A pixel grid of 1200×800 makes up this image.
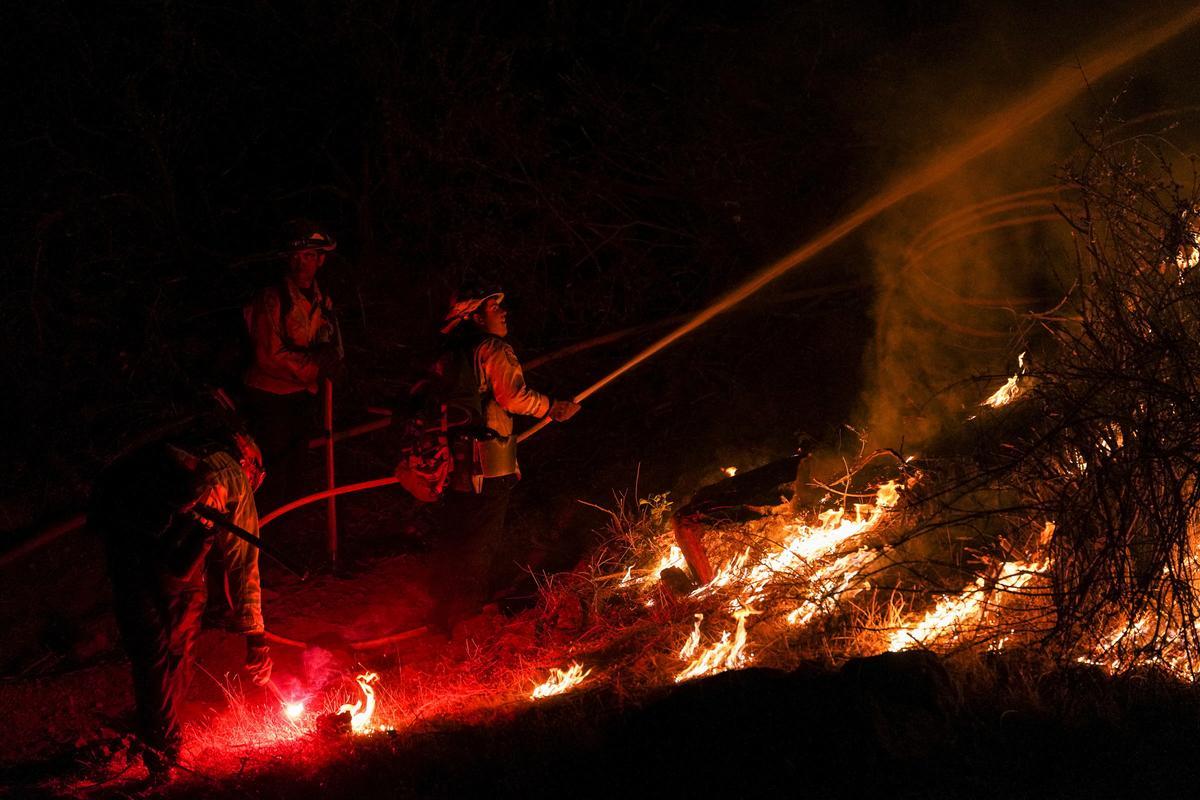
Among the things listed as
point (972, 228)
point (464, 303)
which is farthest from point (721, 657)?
point (972, 228)

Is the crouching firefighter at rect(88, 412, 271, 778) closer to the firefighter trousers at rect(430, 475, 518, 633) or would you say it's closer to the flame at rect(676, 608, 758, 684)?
the firefighter trousers at rect(430, 475, 518, 633)

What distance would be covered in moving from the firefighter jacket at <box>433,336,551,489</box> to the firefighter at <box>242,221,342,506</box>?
121cm

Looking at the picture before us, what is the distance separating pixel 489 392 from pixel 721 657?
2.52 meters

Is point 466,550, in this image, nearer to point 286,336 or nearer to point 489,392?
point 489,392

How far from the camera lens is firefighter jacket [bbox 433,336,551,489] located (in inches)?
264

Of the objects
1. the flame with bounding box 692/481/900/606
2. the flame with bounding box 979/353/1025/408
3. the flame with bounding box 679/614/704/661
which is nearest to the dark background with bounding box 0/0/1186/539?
the flame with bounding box 692/481/900/606

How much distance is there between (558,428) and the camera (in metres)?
10.3

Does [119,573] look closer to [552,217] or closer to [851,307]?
[552,217]

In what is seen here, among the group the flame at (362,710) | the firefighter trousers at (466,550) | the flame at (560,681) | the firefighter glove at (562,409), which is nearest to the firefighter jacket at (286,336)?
the firefighter trousers at (466,550)

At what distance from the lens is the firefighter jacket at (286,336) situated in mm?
7156

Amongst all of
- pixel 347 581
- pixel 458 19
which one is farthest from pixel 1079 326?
pixel 458 19

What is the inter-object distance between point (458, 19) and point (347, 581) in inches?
222

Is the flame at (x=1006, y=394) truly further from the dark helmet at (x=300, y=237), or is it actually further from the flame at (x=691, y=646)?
the dark helmet at (x=300, y=237)

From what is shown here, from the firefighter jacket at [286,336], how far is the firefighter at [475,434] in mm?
1190
